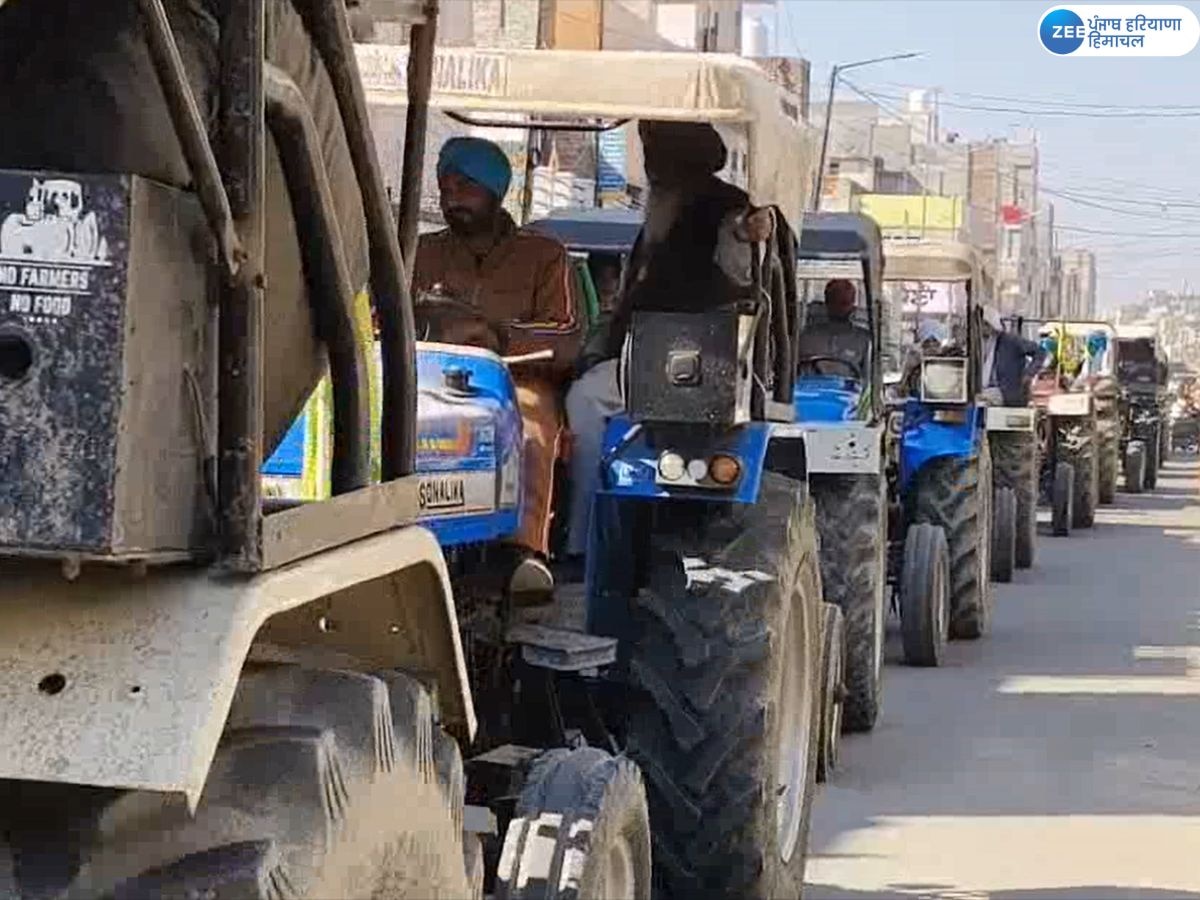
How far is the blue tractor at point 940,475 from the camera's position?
1305cm

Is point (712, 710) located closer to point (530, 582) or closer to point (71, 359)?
point (530, 582)

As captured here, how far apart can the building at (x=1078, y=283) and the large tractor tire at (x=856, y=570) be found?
10728 centimetres

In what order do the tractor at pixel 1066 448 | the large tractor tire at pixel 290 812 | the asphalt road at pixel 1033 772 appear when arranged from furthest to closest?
the tractor at pixel 1066 448, the asphalt road at pixel 1033 772, the large tractor tire at pixel 290 812

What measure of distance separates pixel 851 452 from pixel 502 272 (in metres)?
→ 4.77

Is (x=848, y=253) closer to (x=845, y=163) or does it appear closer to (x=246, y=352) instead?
(x=246, y=352)

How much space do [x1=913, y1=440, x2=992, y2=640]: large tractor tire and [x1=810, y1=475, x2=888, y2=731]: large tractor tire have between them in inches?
122

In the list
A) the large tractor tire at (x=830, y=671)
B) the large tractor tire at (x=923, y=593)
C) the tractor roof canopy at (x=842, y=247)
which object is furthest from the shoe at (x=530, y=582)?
the large tractor tire at (x=923, y=593)

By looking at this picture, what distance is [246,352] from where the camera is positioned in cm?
267

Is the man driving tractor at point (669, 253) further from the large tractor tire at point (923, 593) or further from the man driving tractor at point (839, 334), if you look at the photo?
the large tractor tire at point (923, 593)

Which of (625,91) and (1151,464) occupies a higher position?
(625,91)

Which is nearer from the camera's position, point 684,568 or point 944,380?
point 684,568

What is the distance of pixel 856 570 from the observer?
35.2 feet

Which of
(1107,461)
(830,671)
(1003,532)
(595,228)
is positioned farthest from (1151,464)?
(830,671)

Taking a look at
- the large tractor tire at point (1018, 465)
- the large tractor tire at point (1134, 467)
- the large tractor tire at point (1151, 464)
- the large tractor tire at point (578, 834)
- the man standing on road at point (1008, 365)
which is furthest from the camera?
the large tractor tire at point (1151, 464)
